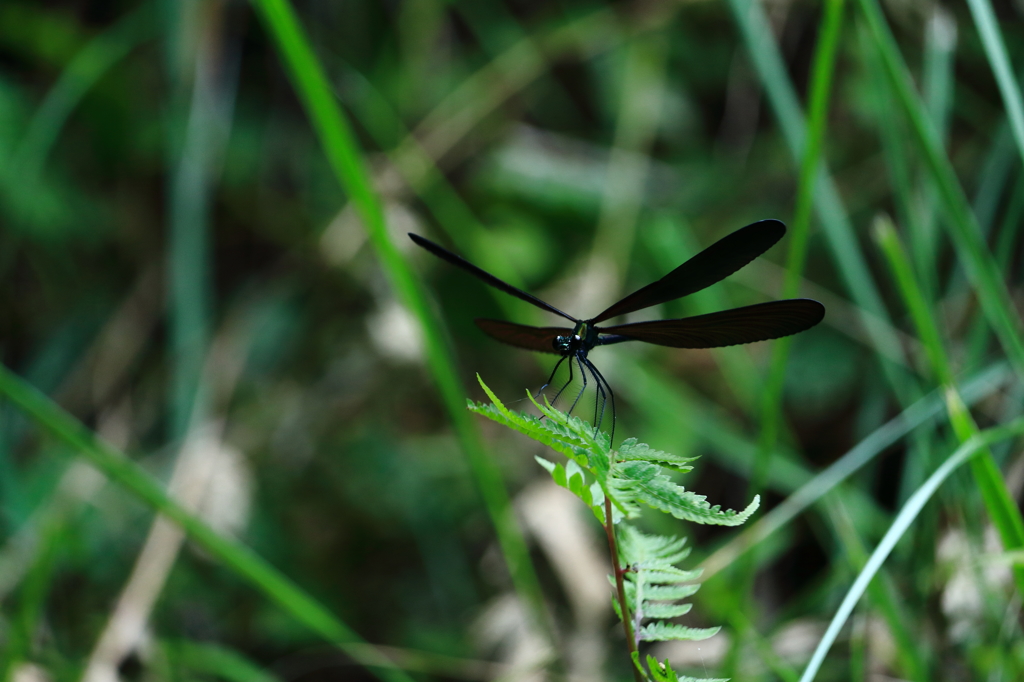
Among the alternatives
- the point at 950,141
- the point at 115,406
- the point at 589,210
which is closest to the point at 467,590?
the point at 589,210

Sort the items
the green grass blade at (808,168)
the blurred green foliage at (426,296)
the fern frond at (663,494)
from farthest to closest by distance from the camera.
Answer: the blurred green foliage at (426,296)
the green grass blade at (808,168)
the fern frond at (663,494)

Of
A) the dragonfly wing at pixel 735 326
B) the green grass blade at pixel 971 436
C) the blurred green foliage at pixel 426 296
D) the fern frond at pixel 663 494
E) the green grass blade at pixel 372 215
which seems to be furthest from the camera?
the blurred green foliage at pixel 426 296

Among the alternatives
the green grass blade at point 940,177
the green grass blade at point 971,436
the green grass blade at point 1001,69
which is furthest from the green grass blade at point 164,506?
the green grass blade at point 1001,69

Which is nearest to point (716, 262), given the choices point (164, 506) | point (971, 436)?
point (971, 436)

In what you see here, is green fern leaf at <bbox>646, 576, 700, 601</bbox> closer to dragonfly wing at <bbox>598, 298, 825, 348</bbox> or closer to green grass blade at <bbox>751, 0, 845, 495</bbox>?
dragonfly wing at <bbox>598, 298, 825, 348</bbox>

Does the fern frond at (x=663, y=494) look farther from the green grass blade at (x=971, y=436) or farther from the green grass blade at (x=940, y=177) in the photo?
the green grass blade at (x=940, y=177)

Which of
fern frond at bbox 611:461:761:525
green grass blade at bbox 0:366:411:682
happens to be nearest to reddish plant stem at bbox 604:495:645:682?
fern frond at bbox 611:461:761:525

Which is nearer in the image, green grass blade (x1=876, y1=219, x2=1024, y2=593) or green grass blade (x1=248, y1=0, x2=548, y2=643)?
green grass blade (x1=876, y1=219, x2=1024, y2=593)

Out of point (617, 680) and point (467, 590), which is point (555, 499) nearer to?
point (467, 590)
